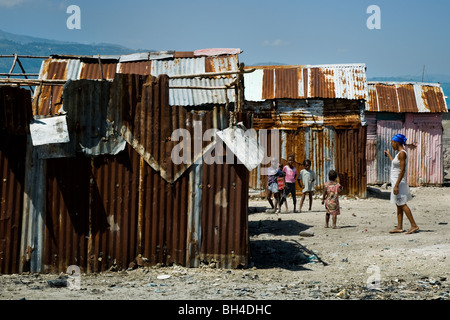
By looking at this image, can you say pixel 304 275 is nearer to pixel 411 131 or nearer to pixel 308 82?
pixel 308 82

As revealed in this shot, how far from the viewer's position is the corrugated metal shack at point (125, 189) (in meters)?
7.15

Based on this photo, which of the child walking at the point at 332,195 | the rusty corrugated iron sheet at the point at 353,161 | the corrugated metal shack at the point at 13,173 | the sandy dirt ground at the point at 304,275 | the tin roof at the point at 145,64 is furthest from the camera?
the rusty corrugated iron sheet at the point at 353,161

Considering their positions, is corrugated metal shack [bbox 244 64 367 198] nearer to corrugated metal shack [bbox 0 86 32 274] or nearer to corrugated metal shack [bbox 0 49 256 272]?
corrugated metal shack [bbox 0 49 256 272]

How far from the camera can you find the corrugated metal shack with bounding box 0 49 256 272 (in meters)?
7.15

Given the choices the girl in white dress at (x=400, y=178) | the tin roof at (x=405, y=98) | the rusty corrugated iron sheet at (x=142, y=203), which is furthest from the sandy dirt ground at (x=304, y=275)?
the tin roof at (x=405, y=98)

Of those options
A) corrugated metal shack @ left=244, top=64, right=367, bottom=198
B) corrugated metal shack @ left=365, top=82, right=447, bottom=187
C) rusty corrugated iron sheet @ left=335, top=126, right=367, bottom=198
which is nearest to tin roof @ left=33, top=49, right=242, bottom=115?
corrugated metal shack @ left=244, top=64, right=367, bottom=198

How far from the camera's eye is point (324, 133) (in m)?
17.3

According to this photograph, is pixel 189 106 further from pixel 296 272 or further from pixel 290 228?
pixel 296 272

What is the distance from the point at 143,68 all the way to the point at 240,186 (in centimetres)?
855

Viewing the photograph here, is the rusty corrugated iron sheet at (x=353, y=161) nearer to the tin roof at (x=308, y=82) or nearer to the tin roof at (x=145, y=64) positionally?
the tin roof at (x=308, y=82)

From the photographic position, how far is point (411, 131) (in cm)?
2152

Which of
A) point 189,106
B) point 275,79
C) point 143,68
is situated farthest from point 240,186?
point 275,79

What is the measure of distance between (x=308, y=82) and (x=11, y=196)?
12497 millimetres

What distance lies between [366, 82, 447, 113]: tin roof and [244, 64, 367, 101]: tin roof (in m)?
3.53
